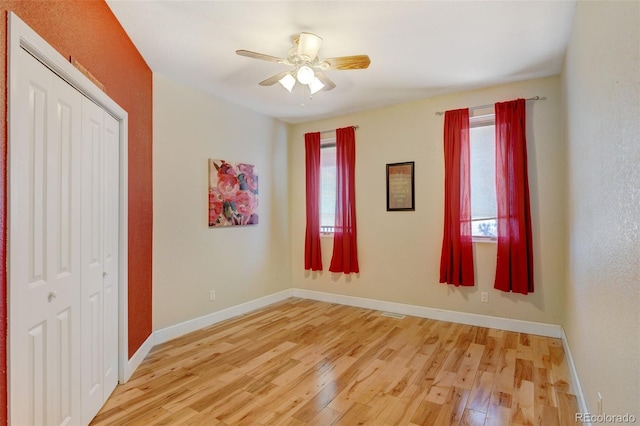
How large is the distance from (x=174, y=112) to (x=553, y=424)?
4.20 m

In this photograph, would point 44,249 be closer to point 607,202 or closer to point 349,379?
point 349,379

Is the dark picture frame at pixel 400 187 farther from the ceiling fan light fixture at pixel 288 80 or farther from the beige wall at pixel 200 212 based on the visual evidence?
the ceiling fan light fixture at pixel 288 80

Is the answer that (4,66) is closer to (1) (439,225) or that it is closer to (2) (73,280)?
(2) (73,280)

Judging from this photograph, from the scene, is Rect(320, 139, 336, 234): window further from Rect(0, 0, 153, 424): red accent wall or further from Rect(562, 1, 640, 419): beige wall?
Rect(562, 1, 640, 419): beige wall

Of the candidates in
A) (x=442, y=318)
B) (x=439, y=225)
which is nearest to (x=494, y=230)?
(x=439, y=225)

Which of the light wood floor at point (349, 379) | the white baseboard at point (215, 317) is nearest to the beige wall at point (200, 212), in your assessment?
the white baseboard at point (215, 317)

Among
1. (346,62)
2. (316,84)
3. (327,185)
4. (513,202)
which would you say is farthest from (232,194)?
(513,202)

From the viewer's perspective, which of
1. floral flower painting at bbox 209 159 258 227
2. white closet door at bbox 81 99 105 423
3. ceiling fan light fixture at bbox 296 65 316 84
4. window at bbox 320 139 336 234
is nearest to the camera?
white closet door at bbox 81 99 105 423

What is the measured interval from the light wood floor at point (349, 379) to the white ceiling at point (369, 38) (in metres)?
2.78

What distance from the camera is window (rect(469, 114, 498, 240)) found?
3.73 metres

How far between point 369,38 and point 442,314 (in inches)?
128

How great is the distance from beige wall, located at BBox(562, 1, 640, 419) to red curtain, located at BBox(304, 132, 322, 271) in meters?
3.20

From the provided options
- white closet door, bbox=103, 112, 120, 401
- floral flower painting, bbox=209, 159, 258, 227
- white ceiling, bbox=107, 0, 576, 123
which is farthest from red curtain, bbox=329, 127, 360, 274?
white closet door, bbox=103, 112, 120, 401

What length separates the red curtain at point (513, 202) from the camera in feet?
11.3
